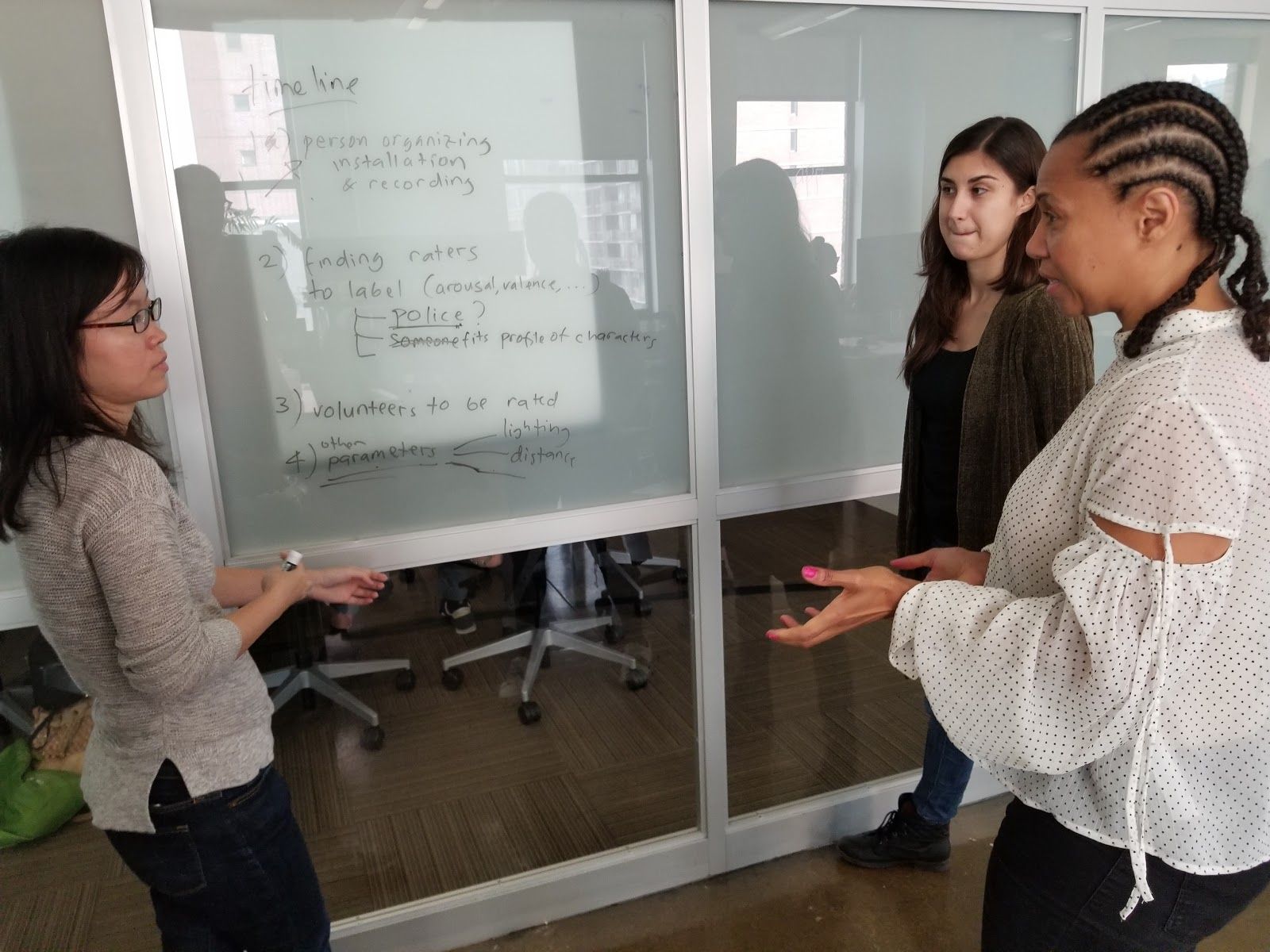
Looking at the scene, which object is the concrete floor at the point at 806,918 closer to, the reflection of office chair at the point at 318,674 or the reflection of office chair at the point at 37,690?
the reflection of office chair at the point at 318,674

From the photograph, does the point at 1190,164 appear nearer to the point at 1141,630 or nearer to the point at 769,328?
the point at 1141,630

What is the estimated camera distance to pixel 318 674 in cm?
201

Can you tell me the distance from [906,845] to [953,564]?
1146mm

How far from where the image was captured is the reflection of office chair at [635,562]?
6.67 feet

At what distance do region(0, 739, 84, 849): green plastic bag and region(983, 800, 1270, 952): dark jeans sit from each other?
200 centimetres

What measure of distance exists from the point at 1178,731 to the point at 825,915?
133 centimetres

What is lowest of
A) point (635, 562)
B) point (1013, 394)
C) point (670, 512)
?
point (635, 562)

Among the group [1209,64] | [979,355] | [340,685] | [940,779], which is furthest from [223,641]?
[1209,64]

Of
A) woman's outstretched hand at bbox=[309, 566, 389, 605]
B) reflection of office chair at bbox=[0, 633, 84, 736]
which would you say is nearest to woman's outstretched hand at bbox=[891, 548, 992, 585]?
woman's outstretched hand at bbox=[309, 566, 389, 605]

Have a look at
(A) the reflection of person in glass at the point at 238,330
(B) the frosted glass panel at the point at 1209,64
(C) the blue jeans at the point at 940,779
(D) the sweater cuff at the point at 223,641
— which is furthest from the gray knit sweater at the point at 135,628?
(B) the frosted glass panel at the point at 1209,64

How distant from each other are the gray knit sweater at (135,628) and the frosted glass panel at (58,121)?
2.05 feet

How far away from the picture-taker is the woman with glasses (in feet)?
3.50

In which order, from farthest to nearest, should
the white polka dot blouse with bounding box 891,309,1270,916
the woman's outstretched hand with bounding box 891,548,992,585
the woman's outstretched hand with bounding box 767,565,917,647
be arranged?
the woman's outstretched hand with bounding box 891,548,992,585 < the woman's outstretched hand with bounding box 767,565,917,647 < the white polka dot blouse with bounding box 891,309,1270,916

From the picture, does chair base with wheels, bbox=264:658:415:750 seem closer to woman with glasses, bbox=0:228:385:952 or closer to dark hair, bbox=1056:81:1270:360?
woman with glasses, bbox=0:228:385:952
